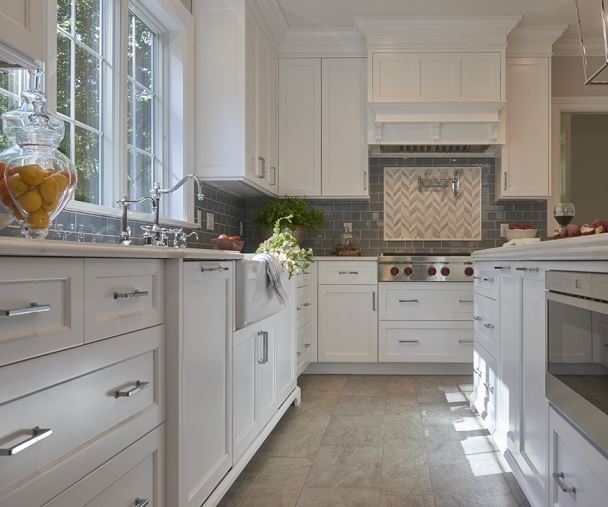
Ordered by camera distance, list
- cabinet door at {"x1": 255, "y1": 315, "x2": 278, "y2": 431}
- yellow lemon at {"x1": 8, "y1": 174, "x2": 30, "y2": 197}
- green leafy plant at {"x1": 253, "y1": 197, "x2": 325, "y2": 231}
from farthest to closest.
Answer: green leafy plant at {"x1": 253, "y1": 197, "x2": 325, "y2": 231}
cabinet door at {"x1": 255, "y1": 315, "x2": 278, "y2": 431}
yellow lemon at {"x1": 8, "y1": 174, "x2": 30, "y2": 197}

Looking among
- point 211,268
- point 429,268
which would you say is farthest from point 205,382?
point 429,268

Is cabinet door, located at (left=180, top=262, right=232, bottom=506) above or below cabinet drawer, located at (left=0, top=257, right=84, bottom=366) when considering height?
below

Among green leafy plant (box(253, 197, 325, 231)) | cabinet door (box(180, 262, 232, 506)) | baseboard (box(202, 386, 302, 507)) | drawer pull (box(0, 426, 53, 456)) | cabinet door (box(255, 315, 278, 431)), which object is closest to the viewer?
drawer pull (box(0, 426, 53, 456))

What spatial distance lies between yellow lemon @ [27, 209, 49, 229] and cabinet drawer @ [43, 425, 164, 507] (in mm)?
595

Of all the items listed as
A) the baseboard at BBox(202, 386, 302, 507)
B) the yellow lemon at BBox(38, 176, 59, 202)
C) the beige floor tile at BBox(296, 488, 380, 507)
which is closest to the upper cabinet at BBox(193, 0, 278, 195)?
the baseboard at BBox(202, 386, 302, 507)

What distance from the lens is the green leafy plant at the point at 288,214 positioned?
4621mm

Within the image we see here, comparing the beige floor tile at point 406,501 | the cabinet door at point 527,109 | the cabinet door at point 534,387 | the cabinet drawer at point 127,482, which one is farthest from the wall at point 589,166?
the cabinet drawer at point 127,482

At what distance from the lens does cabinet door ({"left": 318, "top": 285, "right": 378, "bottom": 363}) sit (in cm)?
478

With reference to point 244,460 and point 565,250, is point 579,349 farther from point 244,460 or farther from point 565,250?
point 244,460

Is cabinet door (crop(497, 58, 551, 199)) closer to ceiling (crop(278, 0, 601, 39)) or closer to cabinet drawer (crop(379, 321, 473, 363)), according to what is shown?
ceiling (crop(278, 0, 601, 39))

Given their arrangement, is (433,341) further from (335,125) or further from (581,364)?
(581,364)

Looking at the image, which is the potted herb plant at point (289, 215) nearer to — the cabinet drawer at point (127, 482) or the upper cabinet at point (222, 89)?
the upper cabinet at point (222, 89)

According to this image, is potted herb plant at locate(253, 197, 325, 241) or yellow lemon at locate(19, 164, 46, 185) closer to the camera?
yellow lemon at locate(19, 164, 46, 185)

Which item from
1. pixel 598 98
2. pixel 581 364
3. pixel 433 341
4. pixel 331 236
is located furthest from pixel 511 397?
pixel 598 98
